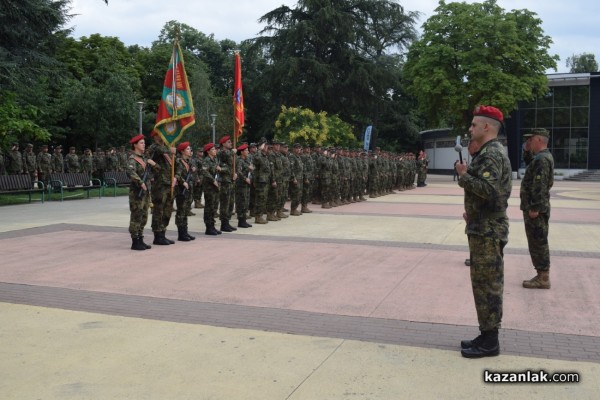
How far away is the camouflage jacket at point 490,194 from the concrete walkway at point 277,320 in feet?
3.22

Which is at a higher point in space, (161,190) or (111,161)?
(111,161)

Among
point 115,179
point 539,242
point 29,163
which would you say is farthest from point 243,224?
point 29,163

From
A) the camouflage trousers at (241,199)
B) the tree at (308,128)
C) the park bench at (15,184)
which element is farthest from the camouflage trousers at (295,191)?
the tree at (308,128)

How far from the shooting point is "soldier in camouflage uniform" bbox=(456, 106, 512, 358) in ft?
15.4

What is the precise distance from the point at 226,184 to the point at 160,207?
2406 mm

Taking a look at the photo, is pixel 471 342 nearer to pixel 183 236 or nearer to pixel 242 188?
pixel 183 236

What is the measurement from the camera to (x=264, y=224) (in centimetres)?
1382

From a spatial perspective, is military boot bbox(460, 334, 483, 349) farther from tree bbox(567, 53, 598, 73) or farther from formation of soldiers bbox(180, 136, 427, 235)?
tree bbox(567, 53, 598, 73)

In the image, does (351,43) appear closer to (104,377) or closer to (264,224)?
(264,224)

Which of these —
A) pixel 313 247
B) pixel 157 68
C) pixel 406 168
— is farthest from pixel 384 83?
pixel 313 247

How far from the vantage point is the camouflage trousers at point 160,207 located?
408 inches

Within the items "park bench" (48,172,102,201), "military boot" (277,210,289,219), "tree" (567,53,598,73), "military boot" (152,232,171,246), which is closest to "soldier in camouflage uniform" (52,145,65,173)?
"park bench" (48,172,102,201)

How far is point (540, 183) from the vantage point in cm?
720

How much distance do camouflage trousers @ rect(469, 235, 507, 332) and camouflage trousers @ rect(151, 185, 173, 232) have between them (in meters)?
6.65
